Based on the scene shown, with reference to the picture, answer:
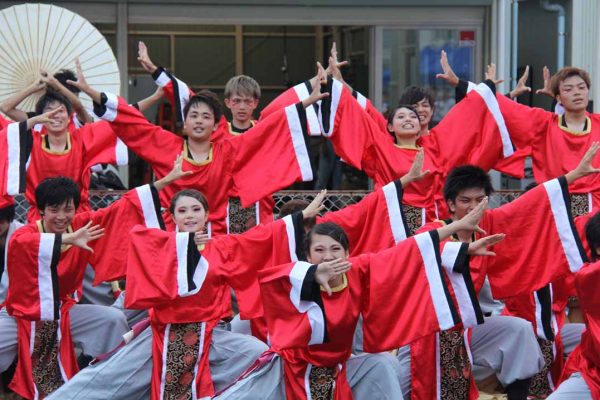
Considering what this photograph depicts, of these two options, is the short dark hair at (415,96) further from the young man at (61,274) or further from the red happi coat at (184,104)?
the young man at (61,274)

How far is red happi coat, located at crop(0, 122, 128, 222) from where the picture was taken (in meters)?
7.09

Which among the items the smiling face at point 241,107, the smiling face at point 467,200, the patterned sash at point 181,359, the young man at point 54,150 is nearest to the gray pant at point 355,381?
the patterned sash at point 181,359

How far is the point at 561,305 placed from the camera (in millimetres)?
6793

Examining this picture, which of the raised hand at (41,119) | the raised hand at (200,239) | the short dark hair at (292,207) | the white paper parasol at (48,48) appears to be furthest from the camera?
the white paper parasol at (48,48)

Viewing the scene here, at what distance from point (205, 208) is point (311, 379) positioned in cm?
113

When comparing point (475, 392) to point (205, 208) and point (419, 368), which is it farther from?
point (205, 208)

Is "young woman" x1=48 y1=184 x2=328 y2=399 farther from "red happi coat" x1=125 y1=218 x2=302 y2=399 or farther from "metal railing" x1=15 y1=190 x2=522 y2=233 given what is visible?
"metal railing" x1=15 y1=190 x2=522 y2=233

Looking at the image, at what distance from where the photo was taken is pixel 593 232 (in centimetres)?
600

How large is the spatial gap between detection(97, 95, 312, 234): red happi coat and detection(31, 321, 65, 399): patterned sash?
103cm

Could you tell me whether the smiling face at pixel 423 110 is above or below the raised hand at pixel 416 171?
above

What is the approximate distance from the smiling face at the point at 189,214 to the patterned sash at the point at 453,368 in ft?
4.31

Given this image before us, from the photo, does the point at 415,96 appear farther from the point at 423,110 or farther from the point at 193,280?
the point at 193,280

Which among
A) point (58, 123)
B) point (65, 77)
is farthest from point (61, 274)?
point (65, 77)

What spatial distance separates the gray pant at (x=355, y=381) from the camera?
19.5ft
